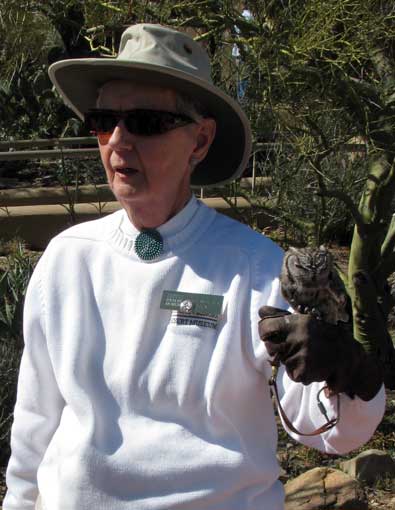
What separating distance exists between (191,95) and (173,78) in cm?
9

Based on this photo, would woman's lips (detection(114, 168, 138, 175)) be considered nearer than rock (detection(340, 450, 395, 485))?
Yes

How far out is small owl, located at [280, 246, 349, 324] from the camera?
1.63 m

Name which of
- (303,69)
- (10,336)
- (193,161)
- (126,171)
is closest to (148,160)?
(126,171)

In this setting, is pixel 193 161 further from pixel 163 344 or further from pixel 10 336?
pixel 10 336

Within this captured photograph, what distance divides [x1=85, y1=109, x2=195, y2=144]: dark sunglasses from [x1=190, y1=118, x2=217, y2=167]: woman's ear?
0.06m

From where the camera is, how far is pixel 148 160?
209 centimetres

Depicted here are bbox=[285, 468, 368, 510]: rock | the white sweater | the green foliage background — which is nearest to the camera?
the white sweater

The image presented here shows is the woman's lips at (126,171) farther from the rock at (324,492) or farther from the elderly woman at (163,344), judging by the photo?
the rock at (324,492)

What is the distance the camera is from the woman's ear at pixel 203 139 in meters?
2.21

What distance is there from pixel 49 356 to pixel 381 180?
6.90 ft

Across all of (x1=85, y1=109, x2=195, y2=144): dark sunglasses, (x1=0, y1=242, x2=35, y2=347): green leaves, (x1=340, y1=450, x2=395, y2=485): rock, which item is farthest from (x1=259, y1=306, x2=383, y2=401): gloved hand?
(x1=0, y1=242, x2=35, y2=347): green leaves

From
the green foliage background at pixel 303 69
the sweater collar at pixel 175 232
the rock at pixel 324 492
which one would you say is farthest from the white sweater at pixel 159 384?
the rock at pixel 324 492

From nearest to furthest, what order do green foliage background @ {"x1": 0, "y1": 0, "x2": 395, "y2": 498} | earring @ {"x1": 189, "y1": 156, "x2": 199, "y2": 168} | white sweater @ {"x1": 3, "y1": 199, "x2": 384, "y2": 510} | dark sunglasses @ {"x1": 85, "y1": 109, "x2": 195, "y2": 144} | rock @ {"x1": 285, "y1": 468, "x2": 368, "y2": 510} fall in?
white sweater @ {"x1": 3, "y1": 199, "x2": 384, "y2": 510}, dark sunglasses @ {"x1": 85, "y1": 109, "x2": 195, "y2": 144}, earring @ {"x1": 189, "y1": 156, "x2": 199, "y2": 168}, green foliage background @ {"x1": 0, "y1": 0, "x2": 395, "y2": 498}, rock @ {"x1": 285, "y1": 468, "x2": 368, "y2": 510}

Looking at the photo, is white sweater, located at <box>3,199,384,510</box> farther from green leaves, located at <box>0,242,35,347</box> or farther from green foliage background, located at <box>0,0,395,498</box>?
green leaves, located at <box>0,242,35,347</box>
